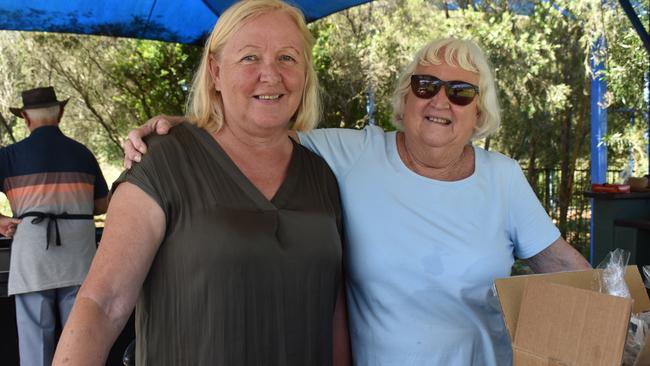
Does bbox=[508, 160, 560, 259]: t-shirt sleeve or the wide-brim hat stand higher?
the wide-brim hat

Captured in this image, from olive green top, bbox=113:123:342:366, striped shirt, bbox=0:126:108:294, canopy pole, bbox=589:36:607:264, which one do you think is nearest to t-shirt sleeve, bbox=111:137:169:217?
olive green top, bbox=113:123:342:366

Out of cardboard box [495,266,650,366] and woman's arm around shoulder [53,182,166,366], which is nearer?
cardboard box [495,266,650,366]

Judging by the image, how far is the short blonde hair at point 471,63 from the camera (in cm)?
187

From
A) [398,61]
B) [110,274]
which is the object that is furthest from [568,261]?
[398,61]

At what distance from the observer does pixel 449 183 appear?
1830mm

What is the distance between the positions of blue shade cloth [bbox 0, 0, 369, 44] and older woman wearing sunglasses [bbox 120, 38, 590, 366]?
3.21m

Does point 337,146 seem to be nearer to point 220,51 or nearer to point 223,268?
point 220,51

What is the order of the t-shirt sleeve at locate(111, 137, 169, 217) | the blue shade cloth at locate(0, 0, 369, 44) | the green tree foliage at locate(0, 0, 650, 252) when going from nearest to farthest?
the t-shirt sleeve at locate(111, 137, 169, 217) → the blue shade cloth at locate(0, 0, 369, 44) → the green tree foliage at locate(0, 0, 650, 252)

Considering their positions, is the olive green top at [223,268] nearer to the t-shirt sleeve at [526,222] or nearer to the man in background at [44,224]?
the t-shirt sleeve at [526,222]

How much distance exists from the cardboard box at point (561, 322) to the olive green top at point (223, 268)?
0.48 m

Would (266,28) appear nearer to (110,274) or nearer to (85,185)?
(110,274)

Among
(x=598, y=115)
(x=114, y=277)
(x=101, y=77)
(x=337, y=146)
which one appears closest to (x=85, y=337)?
(x=114, y=277)

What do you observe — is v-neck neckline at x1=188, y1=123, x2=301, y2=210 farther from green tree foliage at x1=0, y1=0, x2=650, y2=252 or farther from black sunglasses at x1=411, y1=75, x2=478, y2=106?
green tree foliage at x1=0, y1=0, x2=650, y2=252

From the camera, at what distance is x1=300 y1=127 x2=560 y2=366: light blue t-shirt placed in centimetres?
174
